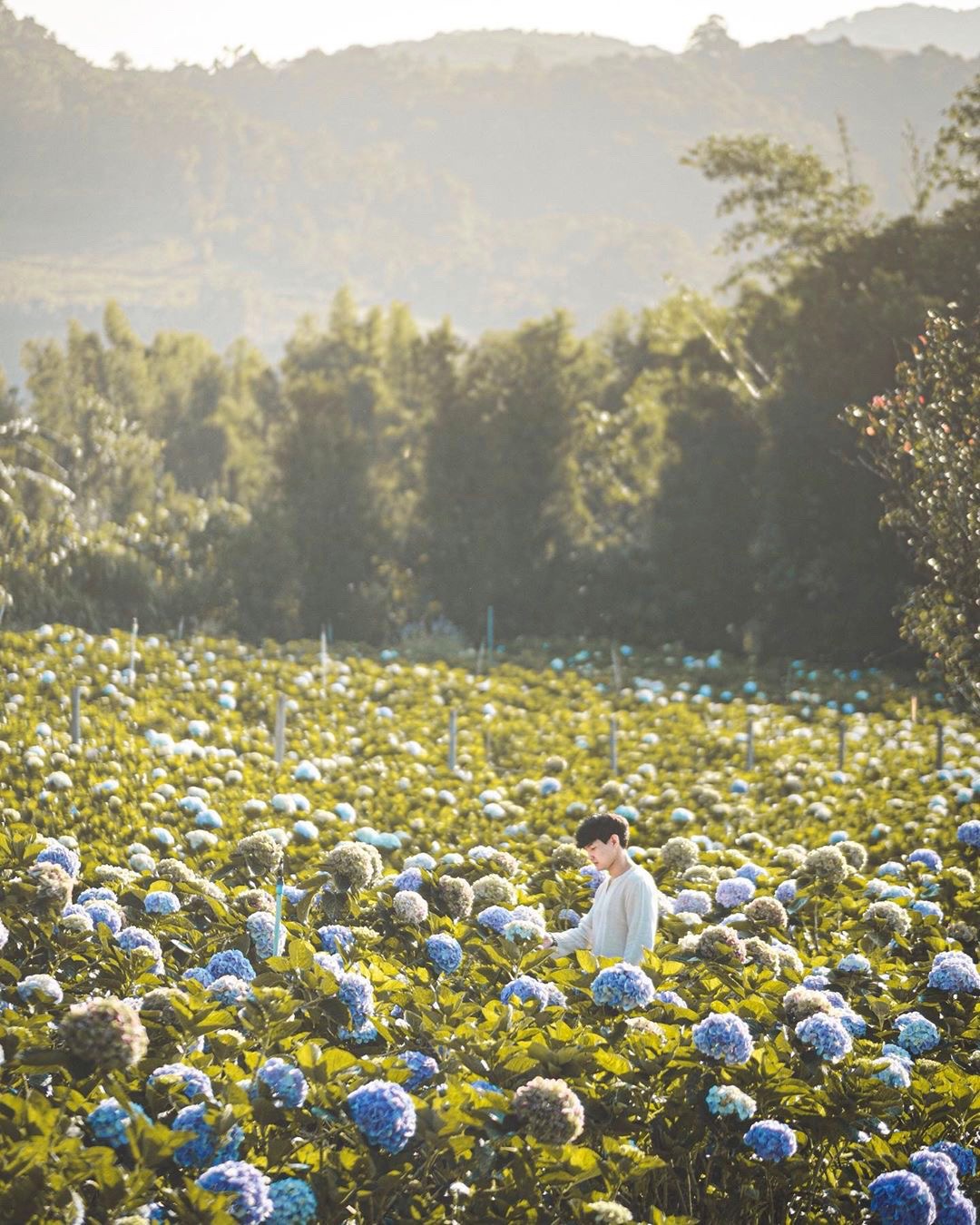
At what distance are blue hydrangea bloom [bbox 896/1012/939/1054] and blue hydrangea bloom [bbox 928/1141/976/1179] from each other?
544mm

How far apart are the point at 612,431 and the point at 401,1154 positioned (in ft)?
67.6

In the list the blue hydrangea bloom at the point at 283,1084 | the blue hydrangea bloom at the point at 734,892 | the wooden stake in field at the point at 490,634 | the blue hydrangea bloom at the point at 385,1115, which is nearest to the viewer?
the blue hydrangea bloom at the point at 385,1115

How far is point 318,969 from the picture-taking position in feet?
12.5

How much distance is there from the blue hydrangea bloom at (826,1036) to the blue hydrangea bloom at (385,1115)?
1.19 m

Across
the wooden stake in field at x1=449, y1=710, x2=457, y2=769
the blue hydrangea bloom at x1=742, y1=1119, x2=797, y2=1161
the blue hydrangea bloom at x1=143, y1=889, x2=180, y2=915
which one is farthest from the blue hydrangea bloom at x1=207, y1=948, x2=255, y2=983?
the wooden stake in field at x1=449, y1=710, x2=457, y2=769

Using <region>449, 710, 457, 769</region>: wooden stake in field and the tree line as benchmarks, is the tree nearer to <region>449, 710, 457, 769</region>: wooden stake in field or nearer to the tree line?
<region>449, 710, 457, 769</region>: wooden stake in field

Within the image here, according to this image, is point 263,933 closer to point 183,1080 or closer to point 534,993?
point 534,993

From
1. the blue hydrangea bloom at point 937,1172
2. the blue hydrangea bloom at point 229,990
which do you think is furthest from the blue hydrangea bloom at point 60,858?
the blue hydrangea bloom at point 937,1172

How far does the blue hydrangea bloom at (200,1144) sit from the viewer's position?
2.99 metres

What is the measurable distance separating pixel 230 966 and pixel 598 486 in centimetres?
1962

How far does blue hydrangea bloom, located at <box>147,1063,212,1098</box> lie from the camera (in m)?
3.17

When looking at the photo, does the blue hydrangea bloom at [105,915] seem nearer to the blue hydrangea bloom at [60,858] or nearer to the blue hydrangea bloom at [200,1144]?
the blue hydrangea bloom at [60,858]

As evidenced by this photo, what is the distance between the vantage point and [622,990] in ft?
12.2

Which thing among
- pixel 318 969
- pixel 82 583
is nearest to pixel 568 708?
pixel 82 583
